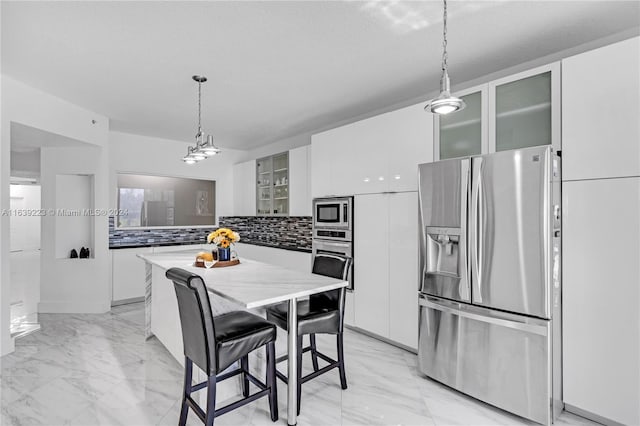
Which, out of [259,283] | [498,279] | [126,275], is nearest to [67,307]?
[126,275]

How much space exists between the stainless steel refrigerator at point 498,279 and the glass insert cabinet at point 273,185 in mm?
2892

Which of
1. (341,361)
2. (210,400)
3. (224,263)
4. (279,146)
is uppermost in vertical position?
(279,146)

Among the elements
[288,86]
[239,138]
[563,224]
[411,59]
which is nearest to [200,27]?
[288,86]

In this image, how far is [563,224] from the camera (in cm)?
213

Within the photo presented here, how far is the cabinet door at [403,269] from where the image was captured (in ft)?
9.82

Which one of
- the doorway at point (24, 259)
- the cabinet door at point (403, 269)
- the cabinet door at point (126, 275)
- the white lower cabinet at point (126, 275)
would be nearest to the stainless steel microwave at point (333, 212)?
the cabinet door at point (403, 269)

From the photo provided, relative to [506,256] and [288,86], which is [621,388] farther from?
[288,86]

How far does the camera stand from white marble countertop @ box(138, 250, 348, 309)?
5.84 ft

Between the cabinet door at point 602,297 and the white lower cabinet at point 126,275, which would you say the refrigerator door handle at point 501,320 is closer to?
the cabinet door at point 602,297

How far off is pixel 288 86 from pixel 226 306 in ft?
7.12

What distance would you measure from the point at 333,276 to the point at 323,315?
0.40m

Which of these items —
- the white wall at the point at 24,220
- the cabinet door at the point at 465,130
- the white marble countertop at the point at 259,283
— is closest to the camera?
the white marble countertop at the point at 259,283

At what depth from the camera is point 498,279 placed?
2.15 m

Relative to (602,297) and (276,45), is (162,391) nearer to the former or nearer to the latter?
(276,45)
